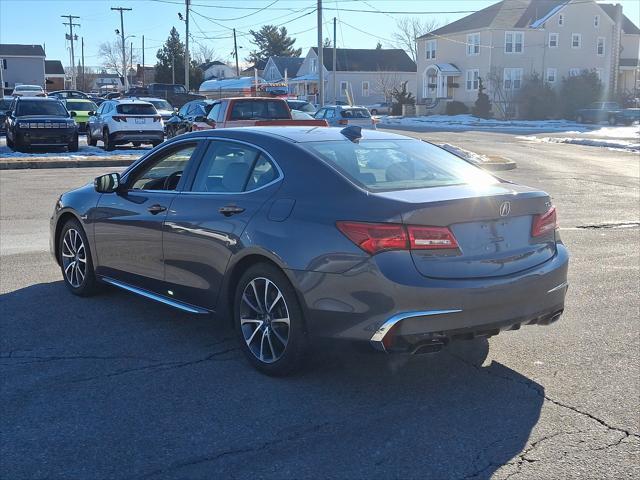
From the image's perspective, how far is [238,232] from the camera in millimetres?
4914

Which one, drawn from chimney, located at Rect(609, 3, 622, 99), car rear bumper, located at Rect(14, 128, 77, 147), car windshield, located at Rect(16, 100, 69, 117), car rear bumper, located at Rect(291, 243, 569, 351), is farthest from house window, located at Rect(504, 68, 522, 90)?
car rear bumper, located at Rect(291, 243, 569, 351)

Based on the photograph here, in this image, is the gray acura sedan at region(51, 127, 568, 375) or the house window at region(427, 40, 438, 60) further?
the house window at region(427, 40, 438, 60)

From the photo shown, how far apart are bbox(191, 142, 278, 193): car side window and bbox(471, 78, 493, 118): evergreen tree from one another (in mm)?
56086

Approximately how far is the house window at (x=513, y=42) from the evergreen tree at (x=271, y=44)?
57333 mm

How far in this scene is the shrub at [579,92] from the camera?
57.8 meters

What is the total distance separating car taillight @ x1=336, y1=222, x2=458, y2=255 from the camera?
423 centimetres

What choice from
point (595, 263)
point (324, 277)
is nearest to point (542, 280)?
point (324, 277)

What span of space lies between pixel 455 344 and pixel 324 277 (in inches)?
63.6

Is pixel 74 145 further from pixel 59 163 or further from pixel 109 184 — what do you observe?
pixel 109 184

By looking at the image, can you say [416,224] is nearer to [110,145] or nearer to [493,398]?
[493,398]

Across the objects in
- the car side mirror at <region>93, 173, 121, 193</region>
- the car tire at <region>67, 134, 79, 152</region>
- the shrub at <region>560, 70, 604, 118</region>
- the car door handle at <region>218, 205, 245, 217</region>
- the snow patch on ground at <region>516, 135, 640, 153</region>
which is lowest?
the snow patch on ground at <region>516, 135, 640, 153</region>

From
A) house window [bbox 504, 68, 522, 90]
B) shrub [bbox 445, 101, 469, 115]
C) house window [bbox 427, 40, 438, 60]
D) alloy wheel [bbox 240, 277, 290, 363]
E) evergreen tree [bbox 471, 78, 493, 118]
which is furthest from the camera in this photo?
house window [bbox 427, 40, 438, 60]

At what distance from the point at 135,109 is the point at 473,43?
43581 millimetres

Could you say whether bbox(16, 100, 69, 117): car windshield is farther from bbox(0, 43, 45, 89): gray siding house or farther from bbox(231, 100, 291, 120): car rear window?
bbox(0, 43, 45, 89): gray siding house
